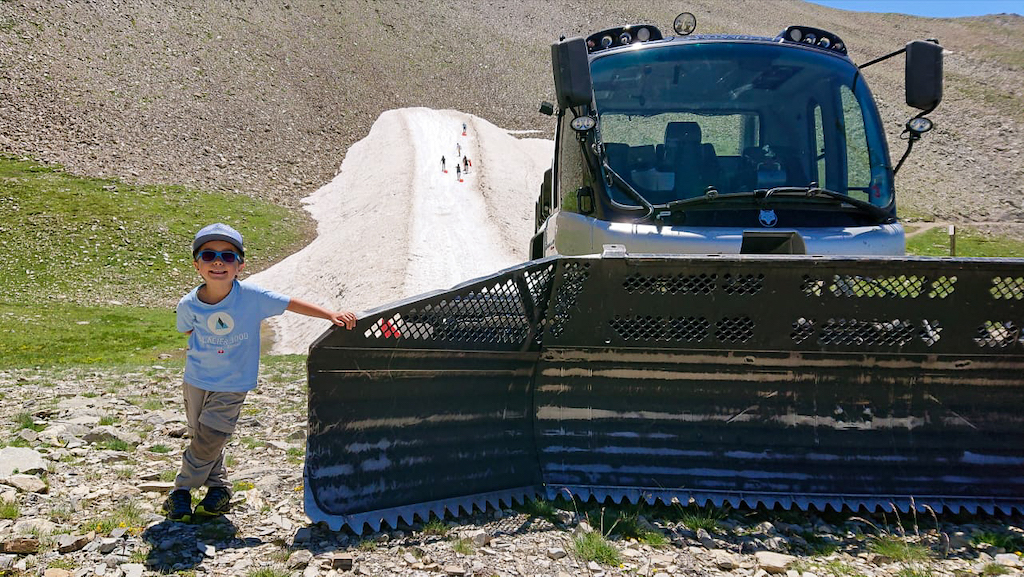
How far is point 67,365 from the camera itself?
55.9 ft

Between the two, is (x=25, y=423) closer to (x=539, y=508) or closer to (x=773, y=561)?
(x=539, y=508)

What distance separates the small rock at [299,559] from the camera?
179 inches

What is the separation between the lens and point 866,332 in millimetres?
5680

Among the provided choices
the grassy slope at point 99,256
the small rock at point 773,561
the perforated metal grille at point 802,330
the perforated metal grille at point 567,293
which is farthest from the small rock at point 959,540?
the grassy slope at point 99,256

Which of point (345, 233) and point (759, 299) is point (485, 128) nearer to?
point (345, 233)

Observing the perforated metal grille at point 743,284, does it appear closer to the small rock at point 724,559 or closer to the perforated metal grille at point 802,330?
the perforated metal grille at point 802,330

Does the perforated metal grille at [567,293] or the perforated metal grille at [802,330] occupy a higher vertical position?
the perforated metal grille at [567,293]

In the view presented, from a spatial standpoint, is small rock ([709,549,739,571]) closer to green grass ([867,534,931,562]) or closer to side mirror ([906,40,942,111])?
green grass ([867,534,931,562])

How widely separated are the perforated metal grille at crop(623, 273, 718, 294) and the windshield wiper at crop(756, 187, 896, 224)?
182cm

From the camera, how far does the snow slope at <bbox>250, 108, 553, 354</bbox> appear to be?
26672mm

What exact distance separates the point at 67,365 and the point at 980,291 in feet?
57.3

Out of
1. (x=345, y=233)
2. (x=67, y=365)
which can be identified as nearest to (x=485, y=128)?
(x=345, y=233)

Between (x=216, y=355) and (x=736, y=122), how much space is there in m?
5.27

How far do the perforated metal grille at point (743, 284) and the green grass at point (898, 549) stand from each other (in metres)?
1.83
